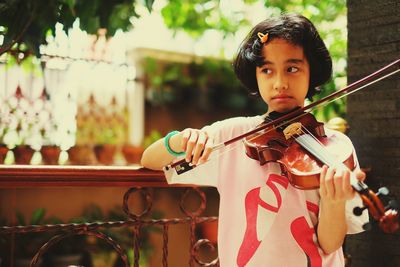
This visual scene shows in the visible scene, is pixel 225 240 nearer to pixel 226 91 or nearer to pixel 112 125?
pixel 112 125

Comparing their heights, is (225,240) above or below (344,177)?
below

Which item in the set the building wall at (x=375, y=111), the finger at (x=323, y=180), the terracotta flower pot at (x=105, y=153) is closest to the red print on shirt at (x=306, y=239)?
the finger at (x=323, y=180)

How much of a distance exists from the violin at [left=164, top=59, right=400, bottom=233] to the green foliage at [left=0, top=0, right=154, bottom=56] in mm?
1027

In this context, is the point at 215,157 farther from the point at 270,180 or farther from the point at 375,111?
the point at 375,111

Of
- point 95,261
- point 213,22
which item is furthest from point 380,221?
point 95,261

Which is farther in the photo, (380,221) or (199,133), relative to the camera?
(199,133)

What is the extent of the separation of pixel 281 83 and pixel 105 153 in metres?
4.15

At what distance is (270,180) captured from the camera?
132 centimetres

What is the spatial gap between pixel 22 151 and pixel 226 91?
354cm

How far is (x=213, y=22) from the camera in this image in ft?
13.8

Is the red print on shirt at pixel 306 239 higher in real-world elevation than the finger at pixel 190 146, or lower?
lower

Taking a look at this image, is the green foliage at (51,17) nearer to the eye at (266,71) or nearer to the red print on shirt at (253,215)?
the eye at (266,71)

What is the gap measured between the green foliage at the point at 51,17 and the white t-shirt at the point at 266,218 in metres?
1.06

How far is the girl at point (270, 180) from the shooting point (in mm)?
1275
